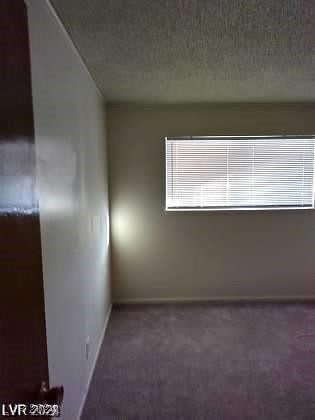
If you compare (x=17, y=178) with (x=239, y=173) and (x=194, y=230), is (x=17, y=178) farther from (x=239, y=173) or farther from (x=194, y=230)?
(x=239, y=173)

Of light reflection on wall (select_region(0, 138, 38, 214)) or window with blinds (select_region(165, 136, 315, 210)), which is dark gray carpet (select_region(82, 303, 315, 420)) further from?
light reflection on wall (select_region(0, 138, 38, 214))

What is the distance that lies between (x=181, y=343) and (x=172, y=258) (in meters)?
1.06

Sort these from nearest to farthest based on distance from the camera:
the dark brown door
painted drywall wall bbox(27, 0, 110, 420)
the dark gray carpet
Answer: the dark brown door → painted drywall wall bbox(27, 0, 110, 420) → the dark gray carpet

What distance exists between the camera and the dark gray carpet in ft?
6.41

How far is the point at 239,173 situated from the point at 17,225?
307 cm

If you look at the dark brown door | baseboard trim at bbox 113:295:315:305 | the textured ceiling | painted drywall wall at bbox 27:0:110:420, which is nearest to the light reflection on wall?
the dark brown door

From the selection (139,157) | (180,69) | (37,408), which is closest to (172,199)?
(139,157)

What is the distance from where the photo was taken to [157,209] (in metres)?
3.50

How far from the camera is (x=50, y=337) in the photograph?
1.36m

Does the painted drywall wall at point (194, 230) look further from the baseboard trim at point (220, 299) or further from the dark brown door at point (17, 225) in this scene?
the dark brown door at point (17, 225)

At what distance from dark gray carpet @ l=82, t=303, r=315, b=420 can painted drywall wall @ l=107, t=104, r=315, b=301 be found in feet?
0.96

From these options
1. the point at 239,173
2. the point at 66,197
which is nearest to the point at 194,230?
the point at 239,173

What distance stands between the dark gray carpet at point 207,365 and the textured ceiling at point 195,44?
2314 mm

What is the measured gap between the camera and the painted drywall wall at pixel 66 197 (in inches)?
52.2
